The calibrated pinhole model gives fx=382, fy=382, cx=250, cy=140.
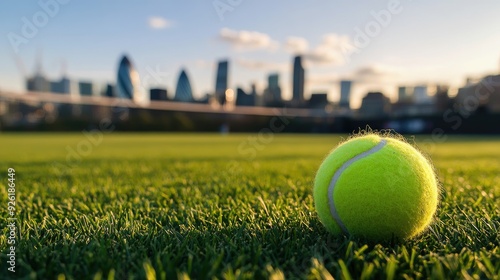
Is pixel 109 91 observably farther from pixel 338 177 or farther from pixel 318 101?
pixel 338 177

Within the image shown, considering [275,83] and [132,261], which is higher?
[275,83]

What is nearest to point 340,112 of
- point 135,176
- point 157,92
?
point 157,92

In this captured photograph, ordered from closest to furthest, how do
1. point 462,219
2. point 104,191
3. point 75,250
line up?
point 75,250 < point 462,219 < point 104,191

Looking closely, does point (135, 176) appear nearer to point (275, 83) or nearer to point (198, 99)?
point (198, 99)

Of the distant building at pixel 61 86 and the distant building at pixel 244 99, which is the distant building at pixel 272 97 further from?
the distant building at pixel 61 86

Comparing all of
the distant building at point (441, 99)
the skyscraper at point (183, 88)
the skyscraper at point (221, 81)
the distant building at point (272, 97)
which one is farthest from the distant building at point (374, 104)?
the skyscraper at point (183, 88)

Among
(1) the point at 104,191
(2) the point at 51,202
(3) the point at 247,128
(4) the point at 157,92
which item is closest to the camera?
(2) the point at 51,202

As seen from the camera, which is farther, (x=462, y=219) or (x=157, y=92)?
(x=157, y=92)
